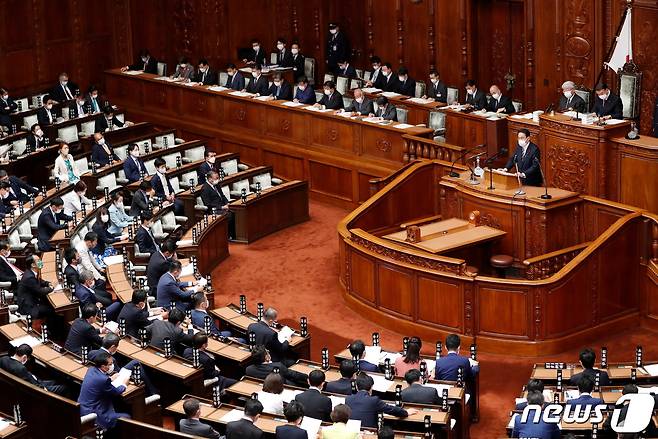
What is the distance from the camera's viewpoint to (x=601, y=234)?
16.1m

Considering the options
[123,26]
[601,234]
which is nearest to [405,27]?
[123,26]

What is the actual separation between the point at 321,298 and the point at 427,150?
3.37 m

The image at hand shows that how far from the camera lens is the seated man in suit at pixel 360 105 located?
21047 millimetres

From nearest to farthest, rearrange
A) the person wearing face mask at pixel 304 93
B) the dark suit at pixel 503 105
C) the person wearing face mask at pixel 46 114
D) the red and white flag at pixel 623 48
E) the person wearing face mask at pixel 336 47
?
the red and white flag at pixel 623 48
the dark suit at pixel 503 105
the person wearing face mask at pixel 304 93
the person wearing face mask at pixel 46 114
the person wearing face mask at pixel 336 47

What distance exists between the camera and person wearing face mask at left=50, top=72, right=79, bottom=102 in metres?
24.3

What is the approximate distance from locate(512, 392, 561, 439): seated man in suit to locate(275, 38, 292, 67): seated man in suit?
1492cm

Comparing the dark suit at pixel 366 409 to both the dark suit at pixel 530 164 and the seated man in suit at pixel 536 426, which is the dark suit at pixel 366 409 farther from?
the dark suit at pixel 530 164

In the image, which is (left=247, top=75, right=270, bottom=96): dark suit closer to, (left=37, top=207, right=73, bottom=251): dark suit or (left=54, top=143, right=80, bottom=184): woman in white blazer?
(left=54, top=143, right=80, bottom=184): woman in white blazer

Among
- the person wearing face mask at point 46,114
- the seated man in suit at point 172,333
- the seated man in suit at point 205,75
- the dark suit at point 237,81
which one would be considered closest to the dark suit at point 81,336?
the seated man in suit at point 172,333

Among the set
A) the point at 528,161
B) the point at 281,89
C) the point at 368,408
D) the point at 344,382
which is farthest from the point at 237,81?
the point at 368,408

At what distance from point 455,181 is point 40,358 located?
661 cm

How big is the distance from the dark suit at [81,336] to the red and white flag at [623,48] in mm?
9472

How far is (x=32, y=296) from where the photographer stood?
1530 cm

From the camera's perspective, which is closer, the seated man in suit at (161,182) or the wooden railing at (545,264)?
the wooden railing at (545,264)
